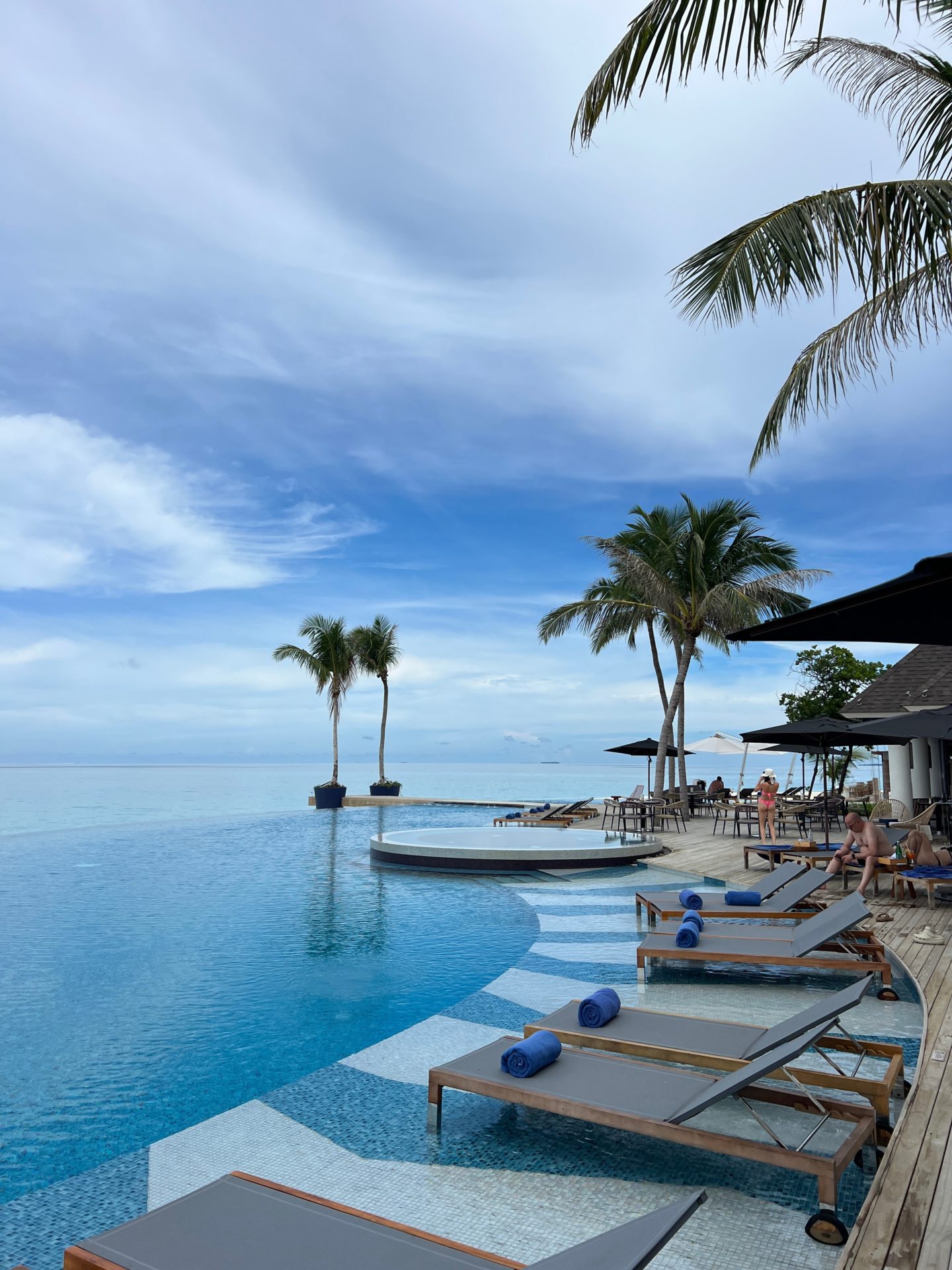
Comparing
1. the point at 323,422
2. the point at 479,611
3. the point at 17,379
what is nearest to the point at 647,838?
the point at 323,422

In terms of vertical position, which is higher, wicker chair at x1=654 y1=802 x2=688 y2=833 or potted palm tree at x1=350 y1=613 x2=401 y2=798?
potted palm tree at x1=350 y1=613 x2=401 y2=798

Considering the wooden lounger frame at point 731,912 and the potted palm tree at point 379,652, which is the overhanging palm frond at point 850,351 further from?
the potted palm tree at point 379,652

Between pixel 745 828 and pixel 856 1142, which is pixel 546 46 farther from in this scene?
pixel 745 828

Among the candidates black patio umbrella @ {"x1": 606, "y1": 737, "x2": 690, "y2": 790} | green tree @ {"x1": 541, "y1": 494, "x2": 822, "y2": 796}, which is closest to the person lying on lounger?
green tree @ {"x1": 541, "y1": 494, "x2": 822, "y2": 796}

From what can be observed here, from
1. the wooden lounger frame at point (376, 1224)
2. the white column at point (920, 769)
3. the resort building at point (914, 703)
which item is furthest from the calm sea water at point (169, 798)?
the wooden lounger frame at point (376, 1224)

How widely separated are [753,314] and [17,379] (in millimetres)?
20959

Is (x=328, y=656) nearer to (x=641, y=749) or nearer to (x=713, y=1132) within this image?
(x=641, y=749)

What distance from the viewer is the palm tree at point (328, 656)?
30188mm

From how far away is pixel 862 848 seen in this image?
9.51 m

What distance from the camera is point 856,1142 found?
10.2ft

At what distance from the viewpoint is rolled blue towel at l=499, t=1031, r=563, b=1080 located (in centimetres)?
374

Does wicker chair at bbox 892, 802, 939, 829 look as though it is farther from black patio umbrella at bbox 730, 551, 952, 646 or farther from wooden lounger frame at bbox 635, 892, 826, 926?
black patio umbrella at bbox 730, 551, 952, 646

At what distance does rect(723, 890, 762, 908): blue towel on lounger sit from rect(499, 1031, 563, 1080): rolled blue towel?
15.1 feet

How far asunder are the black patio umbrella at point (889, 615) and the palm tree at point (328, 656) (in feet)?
91.3
